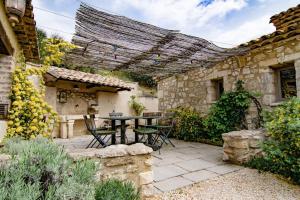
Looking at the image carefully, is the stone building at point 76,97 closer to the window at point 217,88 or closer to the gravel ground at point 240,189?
the window at point 217,88

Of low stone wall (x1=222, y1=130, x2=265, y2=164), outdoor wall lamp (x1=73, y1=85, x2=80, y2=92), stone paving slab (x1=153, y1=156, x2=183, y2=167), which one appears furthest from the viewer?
outdoor wall lamp (x1=73, y1=85, x2=80, y2=92)

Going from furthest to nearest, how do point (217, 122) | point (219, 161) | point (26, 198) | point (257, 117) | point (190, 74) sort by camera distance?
point (190, 74), point (217, 122), point (257, 117), point (219, 161), point (26, 198)

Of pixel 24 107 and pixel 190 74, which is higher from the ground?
pixel 190 74

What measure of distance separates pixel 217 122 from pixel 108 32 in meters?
3.46

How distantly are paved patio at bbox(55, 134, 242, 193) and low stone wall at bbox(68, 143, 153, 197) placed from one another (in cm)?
32

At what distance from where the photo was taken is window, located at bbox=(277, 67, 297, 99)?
426 centimetres

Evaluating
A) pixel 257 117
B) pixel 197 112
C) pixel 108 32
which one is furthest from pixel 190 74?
pixel 108 32

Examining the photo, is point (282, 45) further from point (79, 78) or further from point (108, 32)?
point (79, 78)

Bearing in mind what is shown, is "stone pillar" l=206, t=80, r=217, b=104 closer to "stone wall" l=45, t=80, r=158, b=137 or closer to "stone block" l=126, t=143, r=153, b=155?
"stone block" l=126, t=143, r=153, b=155

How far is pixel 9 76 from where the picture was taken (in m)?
2.90

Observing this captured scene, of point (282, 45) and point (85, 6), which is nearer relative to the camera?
point (85, 6)

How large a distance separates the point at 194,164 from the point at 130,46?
2430mm

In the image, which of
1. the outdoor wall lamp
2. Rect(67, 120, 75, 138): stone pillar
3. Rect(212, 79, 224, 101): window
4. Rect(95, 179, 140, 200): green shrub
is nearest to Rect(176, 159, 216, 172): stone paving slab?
Rect(95, 179, 140, 200): green shrub

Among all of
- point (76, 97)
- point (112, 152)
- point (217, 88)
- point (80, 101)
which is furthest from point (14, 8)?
point (80, 101)
